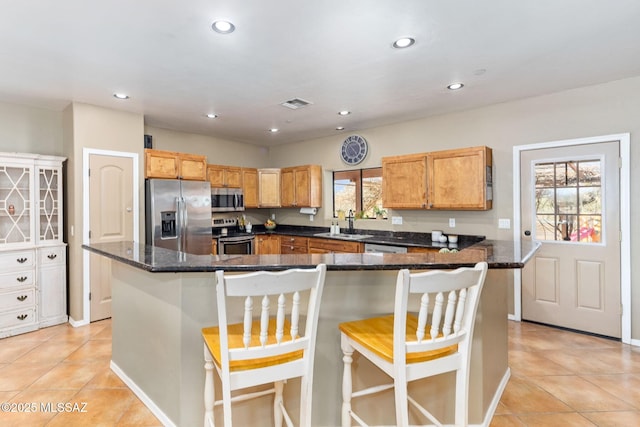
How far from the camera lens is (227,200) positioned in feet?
19.0

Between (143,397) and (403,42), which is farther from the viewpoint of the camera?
(403,42)

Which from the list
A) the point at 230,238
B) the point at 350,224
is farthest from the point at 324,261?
the point at 230,238

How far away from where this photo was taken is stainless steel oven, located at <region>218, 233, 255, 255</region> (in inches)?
215

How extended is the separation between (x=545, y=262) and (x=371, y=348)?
3.20 meters

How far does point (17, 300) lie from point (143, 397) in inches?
98.7

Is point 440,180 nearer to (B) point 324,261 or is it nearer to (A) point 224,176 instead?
(B) point 324,261

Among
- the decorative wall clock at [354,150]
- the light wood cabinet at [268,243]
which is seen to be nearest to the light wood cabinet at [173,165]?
the light wood cabinet at [268,243]

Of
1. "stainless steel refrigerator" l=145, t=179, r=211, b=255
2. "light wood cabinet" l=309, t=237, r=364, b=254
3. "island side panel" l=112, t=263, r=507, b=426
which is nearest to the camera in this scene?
"island side panel" l=112, t=263, r=507, b=426

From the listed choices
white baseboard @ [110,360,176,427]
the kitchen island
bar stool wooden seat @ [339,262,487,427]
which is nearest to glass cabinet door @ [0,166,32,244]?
white baseboard @ [110,360,176,427]

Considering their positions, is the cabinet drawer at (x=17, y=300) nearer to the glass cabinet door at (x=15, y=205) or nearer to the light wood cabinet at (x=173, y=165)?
the glass cabinet door at (x=15, y=205)

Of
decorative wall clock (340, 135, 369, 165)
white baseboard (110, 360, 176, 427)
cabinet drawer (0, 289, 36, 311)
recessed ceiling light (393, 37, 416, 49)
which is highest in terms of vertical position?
recessed ceiling light (393, 37, 416, 49)

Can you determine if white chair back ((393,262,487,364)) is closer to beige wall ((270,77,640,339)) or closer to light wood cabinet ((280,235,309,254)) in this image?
beige wall ((270,77,640,339))

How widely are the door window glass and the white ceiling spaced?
2.90ft

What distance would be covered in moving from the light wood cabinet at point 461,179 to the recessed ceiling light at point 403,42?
1910 mm
